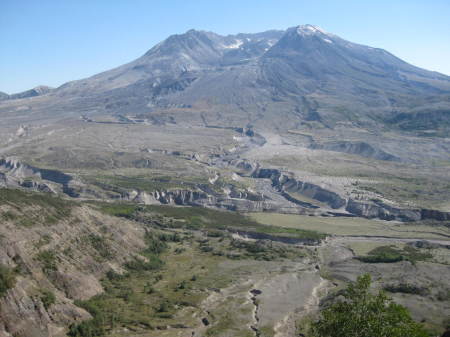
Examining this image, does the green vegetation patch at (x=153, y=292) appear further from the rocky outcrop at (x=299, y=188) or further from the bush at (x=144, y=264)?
the rocky outcrop at (x=299, y=188)

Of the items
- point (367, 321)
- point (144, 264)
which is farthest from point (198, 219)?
point (367, 321)

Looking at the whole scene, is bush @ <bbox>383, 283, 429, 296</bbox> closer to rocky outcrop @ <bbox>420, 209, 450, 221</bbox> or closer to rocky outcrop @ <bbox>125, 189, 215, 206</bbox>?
rocky outcrop @ <bbox>420, 209, 450, 221</bbox>

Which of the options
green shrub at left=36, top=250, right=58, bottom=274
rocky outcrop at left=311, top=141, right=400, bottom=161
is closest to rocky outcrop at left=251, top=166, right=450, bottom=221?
rocky outcrop at left=311, top=141, right=400, bottom=161

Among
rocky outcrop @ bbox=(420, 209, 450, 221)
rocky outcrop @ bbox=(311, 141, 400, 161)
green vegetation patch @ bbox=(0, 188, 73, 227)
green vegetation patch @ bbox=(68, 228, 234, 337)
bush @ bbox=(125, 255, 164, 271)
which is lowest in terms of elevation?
green vegetation patch @ bbox=(68, 228, 234, 337)

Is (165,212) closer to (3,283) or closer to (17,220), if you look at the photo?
(17,220)

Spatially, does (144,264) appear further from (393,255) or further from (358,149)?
(358,149)

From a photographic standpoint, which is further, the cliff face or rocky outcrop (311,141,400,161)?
rocky outcrop (311,141,400,161)
